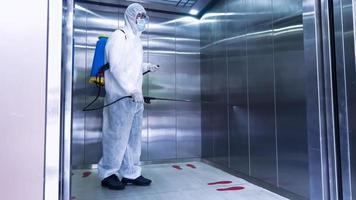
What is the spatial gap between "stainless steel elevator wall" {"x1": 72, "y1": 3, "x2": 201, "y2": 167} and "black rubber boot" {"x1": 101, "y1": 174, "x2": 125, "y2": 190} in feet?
2.97

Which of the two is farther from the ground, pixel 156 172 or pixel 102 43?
pixel 102 43

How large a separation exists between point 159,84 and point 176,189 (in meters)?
1.58

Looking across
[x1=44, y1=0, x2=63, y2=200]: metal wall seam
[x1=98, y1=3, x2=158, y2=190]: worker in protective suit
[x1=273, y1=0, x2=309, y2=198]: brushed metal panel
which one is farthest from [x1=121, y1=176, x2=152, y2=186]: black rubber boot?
[x1=44, y1=0, x2=63, y2=200]: metal wall seam

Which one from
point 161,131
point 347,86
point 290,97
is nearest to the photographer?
point 347,86

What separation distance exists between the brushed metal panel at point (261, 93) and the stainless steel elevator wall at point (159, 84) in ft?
3.88

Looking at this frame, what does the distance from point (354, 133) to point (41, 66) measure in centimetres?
124

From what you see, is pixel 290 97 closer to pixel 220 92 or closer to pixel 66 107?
pixel 220 92

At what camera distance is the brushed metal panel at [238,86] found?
2.50 metres

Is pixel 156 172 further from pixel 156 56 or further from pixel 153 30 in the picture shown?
pixel 153 30

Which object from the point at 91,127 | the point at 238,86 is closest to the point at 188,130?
the point at 238,86

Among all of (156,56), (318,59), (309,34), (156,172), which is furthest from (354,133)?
(156,56)

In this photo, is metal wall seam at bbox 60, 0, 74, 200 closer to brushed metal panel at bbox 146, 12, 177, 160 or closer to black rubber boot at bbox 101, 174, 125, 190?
black rubber boot at bbox 101, 174, 125, 190

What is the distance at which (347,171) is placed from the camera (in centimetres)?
107

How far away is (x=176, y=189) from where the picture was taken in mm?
2127
